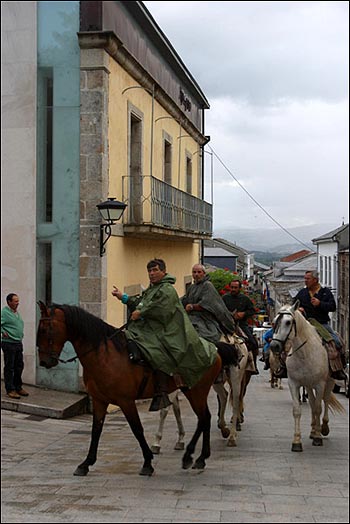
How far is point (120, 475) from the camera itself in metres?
2.41

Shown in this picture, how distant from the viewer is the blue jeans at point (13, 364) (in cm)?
97

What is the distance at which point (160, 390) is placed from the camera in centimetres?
248

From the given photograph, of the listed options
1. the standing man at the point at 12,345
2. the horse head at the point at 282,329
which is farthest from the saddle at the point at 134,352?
the standing man at the point at 12,345

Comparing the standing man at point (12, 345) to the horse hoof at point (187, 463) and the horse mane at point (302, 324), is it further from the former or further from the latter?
the horse mane at point (302, 324)

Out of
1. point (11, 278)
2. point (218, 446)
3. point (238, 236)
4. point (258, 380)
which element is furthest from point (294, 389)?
point (258, 380)

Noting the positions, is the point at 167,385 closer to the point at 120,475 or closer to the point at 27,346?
the point at 120,475

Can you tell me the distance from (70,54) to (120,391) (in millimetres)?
1660

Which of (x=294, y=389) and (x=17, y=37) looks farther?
(x=294, y=389)

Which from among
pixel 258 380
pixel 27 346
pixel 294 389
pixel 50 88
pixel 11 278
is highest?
pixel 50 88

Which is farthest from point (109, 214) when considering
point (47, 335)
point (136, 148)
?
point (136, 148)

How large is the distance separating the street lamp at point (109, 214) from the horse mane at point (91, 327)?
1.30ft

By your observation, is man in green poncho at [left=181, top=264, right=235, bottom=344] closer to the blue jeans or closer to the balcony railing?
the balcony railing

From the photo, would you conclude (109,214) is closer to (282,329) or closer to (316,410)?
(282,329)

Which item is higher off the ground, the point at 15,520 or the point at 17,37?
the point at 17,37
